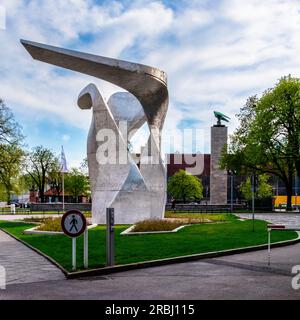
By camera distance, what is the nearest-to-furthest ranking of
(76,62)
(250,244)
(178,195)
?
(250,244), (76,62), (178,195)

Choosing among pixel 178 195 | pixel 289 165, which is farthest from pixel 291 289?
pixel 178 195

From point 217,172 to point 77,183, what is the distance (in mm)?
31454

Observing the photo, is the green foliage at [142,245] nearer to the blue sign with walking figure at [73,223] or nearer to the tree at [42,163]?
the blue sign with walking figure at [73,223]

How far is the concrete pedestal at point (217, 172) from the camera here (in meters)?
64.0

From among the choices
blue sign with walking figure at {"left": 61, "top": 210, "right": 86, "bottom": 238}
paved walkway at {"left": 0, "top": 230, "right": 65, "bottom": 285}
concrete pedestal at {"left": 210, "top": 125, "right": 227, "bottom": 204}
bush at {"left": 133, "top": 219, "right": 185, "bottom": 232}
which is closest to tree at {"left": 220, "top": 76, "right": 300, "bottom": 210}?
concrete pedestal at {"left": 210, "top": 125, "right": 227, "bottom": 204}

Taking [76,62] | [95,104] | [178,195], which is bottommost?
[178,195]

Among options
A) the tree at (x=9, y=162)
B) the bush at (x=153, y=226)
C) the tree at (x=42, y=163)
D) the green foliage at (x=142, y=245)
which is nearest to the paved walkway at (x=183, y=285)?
the green foliage at (x=142, y=245)

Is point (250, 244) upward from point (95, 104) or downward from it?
downward

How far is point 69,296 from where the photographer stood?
320 inches
